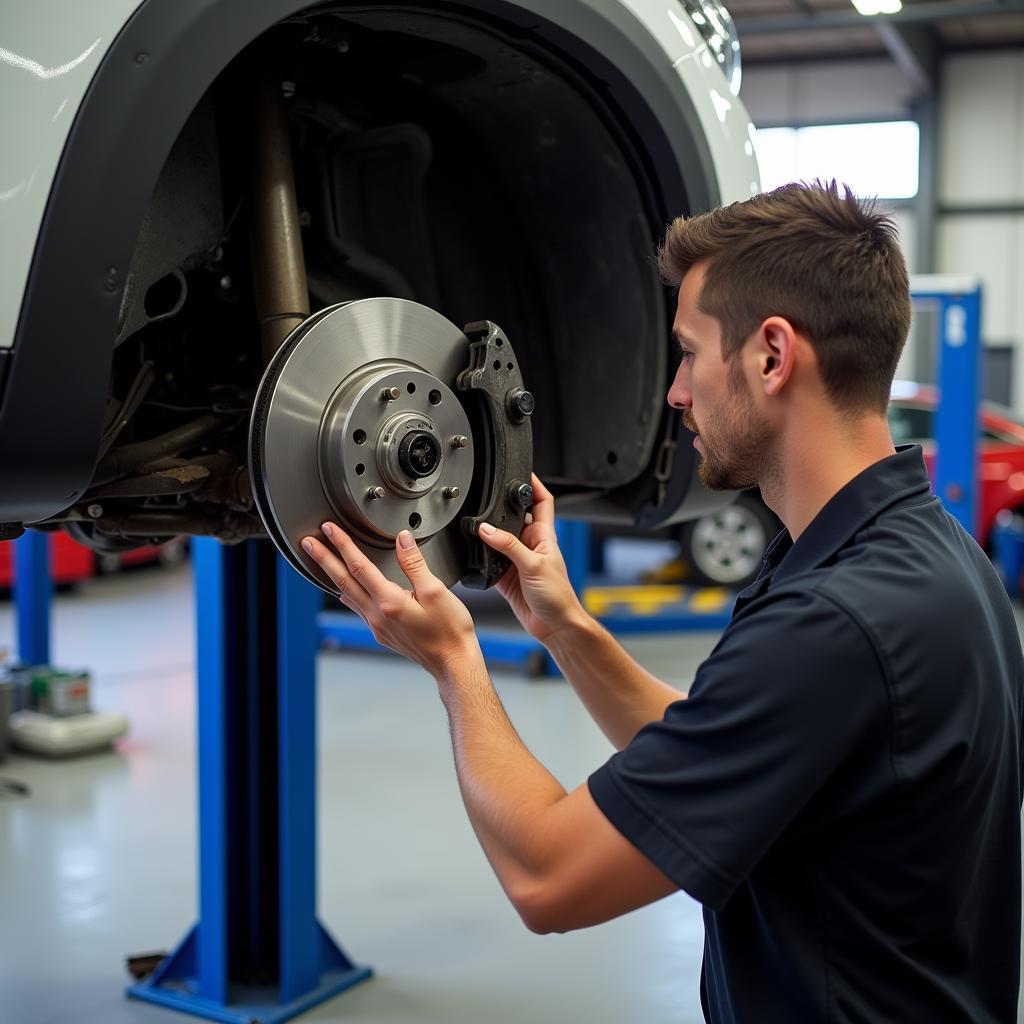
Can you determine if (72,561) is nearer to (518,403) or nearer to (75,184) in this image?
(518,403)

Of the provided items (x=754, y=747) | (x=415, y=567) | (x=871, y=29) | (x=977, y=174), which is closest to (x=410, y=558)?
(x=415, y=567)

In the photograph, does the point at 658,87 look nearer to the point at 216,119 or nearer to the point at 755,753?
the point at 216,119

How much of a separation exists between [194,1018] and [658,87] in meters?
1.72

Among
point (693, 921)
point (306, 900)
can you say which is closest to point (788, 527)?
point (306, 900)

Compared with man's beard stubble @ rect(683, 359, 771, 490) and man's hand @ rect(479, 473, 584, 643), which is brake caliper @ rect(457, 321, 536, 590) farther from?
man's beard stubble @ rect(683, 359, 771, 490)

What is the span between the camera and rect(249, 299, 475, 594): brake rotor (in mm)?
1184

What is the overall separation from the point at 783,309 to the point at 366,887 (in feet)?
6.93

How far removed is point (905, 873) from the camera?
0.94 meters

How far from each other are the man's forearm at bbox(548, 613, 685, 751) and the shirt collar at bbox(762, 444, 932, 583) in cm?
36

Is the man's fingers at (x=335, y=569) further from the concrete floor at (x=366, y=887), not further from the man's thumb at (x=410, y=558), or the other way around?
the concrete floor at (x=366, y=887)

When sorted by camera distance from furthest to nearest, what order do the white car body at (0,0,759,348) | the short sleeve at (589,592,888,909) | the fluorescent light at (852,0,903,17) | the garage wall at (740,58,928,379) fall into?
the garage wall at (740,58,928,379) → the fluorescent light at (852,0,903,17) → the white car body at (0,0,759,348) → the short sleeve at (589,592,888,909)

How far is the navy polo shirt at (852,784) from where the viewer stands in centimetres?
88

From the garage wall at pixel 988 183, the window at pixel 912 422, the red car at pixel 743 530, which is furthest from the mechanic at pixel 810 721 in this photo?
the garage wall at pixel 988 183

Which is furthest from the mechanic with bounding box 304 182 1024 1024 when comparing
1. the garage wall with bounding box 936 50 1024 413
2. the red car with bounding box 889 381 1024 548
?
the garage wall with bounding box 936 50 1024 413
